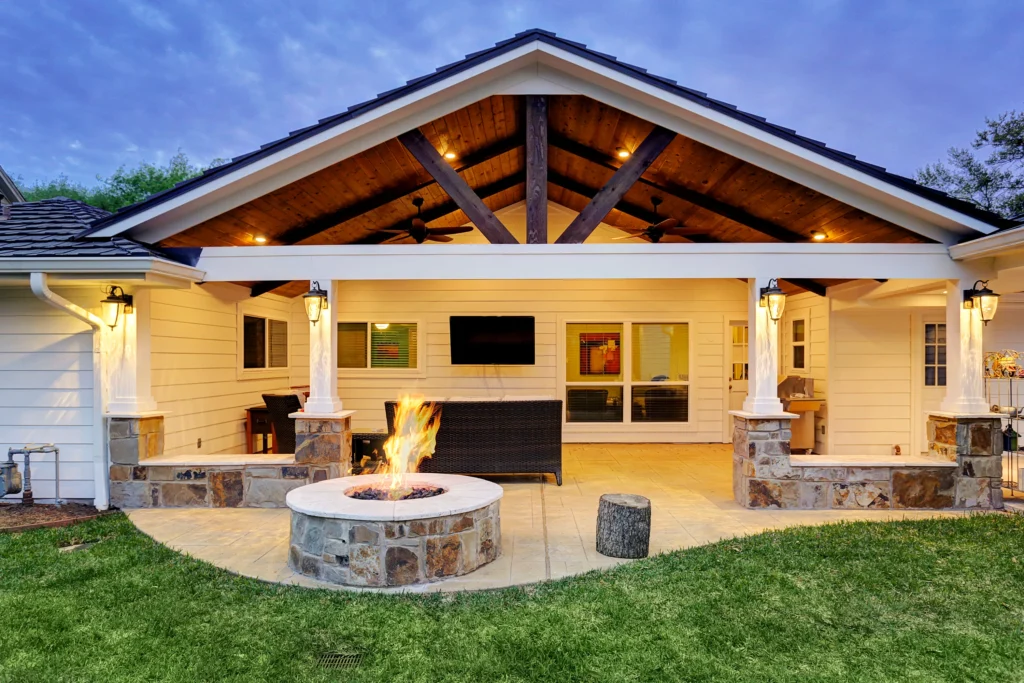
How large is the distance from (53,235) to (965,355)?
8214 millimetres

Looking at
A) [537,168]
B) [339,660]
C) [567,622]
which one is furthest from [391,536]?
[537,168]

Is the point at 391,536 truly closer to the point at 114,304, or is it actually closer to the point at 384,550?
the point at 384,550

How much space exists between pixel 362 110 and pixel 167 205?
1.89 metres

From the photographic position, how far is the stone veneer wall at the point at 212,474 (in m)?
5.53

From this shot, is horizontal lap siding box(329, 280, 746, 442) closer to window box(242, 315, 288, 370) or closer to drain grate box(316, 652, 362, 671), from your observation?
window box(242, 315, 288, 370)

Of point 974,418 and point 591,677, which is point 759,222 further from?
point 591,677

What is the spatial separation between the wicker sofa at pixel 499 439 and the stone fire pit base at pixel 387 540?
2345mm

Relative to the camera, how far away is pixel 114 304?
5.41m

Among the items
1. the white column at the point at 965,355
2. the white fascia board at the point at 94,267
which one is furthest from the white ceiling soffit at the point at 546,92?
the white column at the point at 965,355

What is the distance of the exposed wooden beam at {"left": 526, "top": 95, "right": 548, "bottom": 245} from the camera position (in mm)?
5277

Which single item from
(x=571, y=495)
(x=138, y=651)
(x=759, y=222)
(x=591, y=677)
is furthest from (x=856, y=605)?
(x=759, y=222)

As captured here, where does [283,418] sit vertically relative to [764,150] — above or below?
below

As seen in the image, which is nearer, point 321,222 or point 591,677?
point 591,677

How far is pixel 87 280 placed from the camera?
5.21 metres
